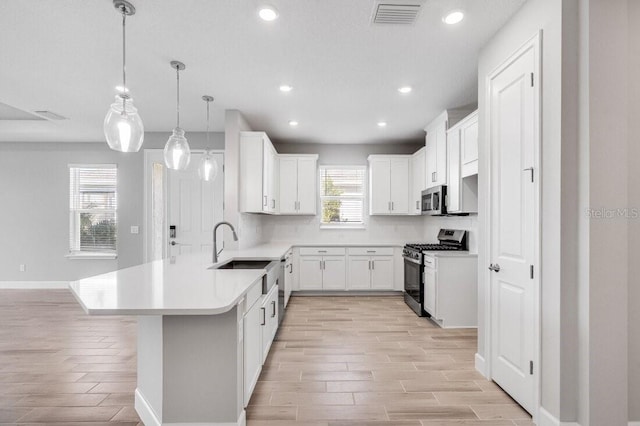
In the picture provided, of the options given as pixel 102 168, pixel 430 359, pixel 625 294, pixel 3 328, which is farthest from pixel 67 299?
pixel 625 294

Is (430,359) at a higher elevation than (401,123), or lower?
lower

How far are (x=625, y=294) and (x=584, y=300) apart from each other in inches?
7.9

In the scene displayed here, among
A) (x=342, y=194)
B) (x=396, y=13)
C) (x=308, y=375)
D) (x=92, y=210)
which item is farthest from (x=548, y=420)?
(x=92, y=210)

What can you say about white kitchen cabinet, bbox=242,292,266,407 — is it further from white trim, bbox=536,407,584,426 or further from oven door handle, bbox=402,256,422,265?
oven door handle, bbox=402,256,422,265

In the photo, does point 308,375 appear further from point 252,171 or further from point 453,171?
point 453,171

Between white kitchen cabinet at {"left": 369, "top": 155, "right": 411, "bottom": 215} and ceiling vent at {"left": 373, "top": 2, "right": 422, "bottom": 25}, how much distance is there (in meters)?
3.53

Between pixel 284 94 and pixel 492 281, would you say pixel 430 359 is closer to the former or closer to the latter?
pixel 492 281

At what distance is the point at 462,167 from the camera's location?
3916 millimetres

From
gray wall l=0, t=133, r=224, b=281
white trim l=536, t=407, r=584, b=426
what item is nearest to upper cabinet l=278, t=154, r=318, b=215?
gray wall l=0, t=133, r=224, b=281

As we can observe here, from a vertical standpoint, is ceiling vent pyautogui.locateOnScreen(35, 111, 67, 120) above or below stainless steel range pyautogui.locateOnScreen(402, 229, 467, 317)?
above

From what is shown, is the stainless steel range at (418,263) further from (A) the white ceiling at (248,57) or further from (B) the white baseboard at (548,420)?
(B) the white baseboard at (548,420)

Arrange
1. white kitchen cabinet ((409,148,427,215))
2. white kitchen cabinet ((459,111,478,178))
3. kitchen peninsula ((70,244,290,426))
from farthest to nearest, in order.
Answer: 1. white kitchen cabinet ((409,148,427,215))
2. white kitchen cabinet ((459,111,478,178))
3. kitchen peninsula ((70,244,290,426))

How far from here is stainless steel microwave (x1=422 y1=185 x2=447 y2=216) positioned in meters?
4.39

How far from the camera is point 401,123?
4.94m
